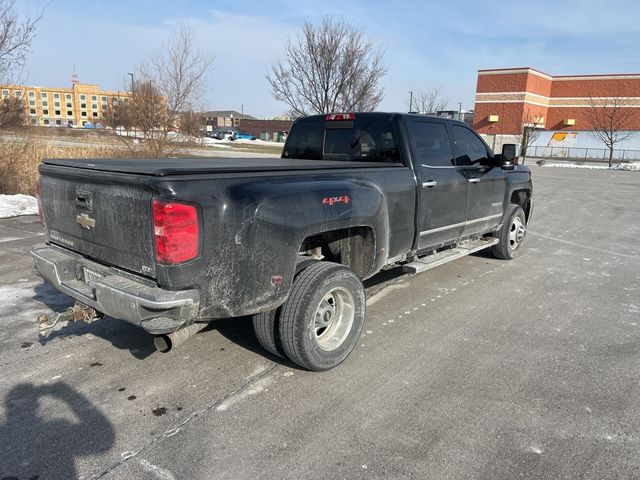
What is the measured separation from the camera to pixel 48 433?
2.81 meters

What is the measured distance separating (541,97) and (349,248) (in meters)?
53.7

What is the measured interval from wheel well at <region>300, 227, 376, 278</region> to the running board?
646 mm

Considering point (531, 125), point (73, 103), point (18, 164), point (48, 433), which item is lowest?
point (48, 433)

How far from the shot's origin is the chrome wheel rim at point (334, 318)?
11.9 feet

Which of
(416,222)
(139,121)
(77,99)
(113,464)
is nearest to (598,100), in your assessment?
(139,121)

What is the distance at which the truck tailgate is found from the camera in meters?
2.82

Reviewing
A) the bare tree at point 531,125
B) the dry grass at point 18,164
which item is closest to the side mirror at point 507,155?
the dry grass at point 18,164

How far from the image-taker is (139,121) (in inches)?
539

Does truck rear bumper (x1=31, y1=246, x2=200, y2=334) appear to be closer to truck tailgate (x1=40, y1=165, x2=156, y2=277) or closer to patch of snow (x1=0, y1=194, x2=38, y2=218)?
truck tailgate (x1=40, y1=165, x2=156, y2=277)

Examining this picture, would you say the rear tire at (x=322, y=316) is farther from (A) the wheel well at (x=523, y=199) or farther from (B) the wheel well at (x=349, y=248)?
(A) the wheel well at (x=523, y=199)

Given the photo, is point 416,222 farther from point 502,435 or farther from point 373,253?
point 502,435

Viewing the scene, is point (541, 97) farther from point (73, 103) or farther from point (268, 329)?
point (73, 103)

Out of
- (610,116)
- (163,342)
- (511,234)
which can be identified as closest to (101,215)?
(163,342)

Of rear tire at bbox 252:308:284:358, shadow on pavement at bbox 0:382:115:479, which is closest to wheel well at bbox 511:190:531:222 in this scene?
rear tire at bbox 252:308:284:358
